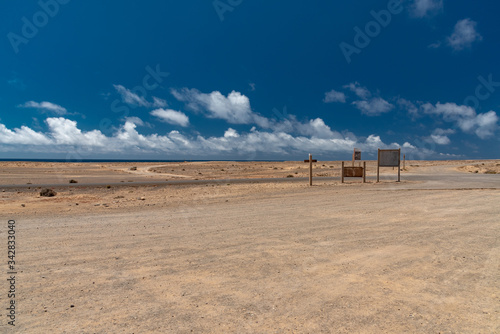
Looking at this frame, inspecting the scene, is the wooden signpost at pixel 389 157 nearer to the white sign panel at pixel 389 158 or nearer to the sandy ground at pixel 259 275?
the white sign panel at pixel 389 158

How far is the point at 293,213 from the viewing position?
1103 centimetres

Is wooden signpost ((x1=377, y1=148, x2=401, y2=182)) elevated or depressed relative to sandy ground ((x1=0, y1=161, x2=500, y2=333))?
elevated

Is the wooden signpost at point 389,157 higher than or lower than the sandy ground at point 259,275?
higher

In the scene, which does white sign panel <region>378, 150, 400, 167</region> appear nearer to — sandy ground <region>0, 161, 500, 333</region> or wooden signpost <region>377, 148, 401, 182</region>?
wooden signpost <region>377, 148, 401, 182</region>

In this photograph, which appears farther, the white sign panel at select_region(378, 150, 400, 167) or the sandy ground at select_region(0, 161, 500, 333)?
the white sign panel at select_region(378, 150, 400, 167)

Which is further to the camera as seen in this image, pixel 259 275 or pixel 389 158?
pixel 389 158

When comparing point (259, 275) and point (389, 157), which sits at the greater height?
point (389, 157)

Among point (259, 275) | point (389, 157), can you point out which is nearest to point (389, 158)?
point (389, 157)

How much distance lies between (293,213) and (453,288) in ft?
21.2

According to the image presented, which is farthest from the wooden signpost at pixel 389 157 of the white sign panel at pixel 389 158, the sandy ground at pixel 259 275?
the sandy ground at pixel 259 275

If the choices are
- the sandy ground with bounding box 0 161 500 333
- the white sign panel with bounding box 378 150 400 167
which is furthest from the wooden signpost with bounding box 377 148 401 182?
the sandy ground with bounding box 0 161 500 333

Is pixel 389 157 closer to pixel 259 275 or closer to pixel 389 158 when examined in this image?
pixel 389 158

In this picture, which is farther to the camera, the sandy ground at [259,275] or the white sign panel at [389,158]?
the white sign panel at [389,158]

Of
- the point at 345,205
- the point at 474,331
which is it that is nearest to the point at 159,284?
the point at 474,331
